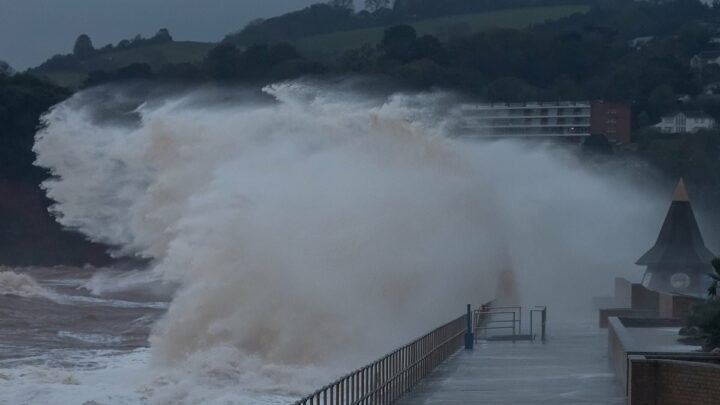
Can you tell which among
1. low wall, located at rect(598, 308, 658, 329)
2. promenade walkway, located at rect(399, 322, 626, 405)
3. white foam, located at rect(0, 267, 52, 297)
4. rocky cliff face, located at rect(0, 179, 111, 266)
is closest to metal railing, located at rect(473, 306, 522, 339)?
low wall, located at rect(598, 308, 658, 329)

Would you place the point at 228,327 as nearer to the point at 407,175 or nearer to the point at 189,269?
the point at 189,269

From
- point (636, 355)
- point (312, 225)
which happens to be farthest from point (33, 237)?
point (636, 355)

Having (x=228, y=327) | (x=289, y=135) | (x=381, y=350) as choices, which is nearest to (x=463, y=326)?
(x=381, y=350)

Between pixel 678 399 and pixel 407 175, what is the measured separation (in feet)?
73.2

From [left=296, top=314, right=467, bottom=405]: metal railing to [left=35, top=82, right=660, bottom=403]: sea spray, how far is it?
236 cm

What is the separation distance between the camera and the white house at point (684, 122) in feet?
352

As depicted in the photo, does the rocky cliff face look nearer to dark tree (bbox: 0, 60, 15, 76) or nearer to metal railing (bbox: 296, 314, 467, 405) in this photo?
dark tree (bbox: 0, 60, 15, 76)

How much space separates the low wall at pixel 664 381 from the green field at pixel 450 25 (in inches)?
4542

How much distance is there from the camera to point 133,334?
141 feet

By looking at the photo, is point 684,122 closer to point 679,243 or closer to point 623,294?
point 623,294

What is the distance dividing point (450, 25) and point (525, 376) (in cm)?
13239

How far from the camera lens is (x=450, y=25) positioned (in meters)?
155

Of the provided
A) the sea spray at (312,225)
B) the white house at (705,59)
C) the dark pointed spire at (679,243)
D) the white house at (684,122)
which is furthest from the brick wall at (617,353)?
the white house at (705,59)

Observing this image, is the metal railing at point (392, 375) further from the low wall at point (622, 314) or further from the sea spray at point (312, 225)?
the low wall at point (622, 314)
